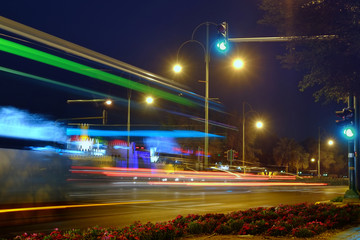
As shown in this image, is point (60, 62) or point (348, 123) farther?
point (348, 123)

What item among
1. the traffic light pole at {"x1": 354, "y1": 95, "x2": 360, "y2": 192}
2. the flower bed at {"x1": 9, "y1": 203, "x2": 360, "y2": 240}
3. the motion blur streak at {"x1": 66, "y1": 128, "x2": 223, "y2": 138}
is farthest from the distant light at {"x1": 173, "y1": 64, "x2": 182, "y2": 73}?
the flower bed at {"x1": 9, "y1": 203, "x2": 360, "y2": 240}

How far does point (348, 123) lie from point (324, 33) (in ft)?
19.2

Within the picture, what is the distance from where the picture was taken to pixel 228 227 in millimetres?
9125

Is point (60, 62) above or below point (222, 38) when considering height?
below

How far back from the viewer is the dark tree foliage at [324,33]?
11.1 metres

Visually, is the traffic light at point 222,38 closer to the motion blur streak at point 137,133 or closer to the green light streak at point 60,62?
the green light streak at point 60,62

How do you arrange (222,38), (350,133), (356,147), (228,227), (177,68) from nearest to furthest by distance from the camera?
1. (228,227)
2. (222,38)
3. (350,133)
4. (356,147)
5. (177,68)

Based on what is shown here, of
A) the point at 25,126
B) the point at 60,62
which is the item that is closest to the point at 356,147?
the point at 60,62

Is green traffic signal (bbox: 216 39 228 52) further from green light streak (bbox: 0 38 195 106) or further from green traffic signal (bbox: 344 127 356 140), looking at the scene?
green traffic signal (bbox: 344 127 356 140)

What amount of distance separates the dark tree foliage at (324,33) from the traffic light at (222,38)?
7.88 feet

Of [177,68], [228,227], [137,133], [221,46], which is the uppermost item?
[177,68]

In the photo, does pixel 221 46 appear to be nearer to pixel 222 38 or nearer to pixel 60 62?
pixel 222 38

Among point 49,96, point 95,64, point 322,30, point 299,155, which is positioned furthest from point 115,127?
point 299,155

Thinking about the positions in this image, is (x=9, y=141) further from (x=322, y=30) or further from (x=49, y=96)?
(x=322, y=30)
